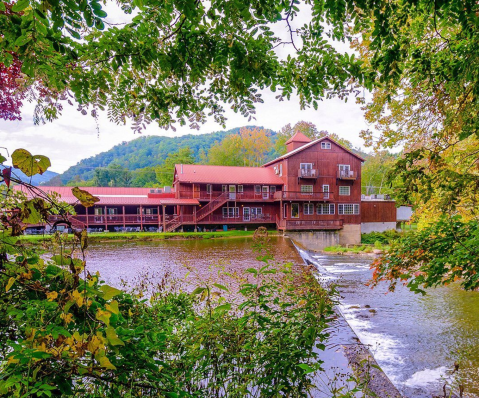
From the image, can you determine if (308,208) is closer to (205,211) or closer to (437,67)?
(205,211)

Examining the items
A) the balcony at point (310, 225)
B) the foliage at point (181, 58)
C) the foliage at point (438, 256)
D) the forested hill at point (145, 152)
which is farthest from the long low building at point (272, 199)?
the forested hill at point (145, 152)

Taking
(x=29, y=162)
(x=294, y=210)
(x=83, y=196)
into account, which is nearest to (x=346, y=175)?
(x=294, y=210)

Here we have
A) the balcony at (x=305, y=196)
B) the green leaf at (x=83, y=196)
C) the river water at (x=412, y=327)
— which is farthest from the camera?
the balcony at (x=305, y=196)

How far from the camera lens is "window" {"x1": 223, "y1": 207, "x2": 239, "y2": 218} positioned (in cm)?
2873

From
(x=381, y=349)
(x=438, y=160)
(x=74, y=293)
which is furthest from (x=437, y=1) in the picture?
(x=381, y=349)

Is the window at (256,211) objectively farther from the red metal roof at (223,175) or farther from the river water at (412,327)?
the river water at (412,327)

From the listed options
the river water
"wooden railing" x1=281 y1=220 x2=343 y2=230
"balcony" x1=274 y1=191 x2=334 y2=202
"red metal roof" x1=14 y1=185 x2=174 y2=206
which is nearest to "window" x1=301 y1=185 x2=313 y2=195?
"balcony" x1=274 y1=191 x2=334 y2=202

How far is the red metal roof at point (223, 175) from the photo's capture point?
28328 millimetres

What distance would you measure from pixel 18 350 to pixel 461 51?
4.13 m

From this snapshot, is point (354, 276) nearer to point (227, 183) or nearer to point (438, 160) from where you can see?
point (438, 160)

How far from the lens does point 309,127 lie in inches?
1980

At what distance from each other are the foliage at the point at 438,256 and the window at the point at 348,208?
1025 inches

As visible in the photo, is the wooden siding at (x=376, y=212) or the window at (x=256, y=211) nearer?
the window at (x=256, y=211)

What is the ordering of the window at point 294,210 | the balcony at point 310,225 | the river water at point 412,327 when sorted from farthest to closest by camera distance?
the window at point 294,210, the balcony at point 310,225, the river water at point 412,327
